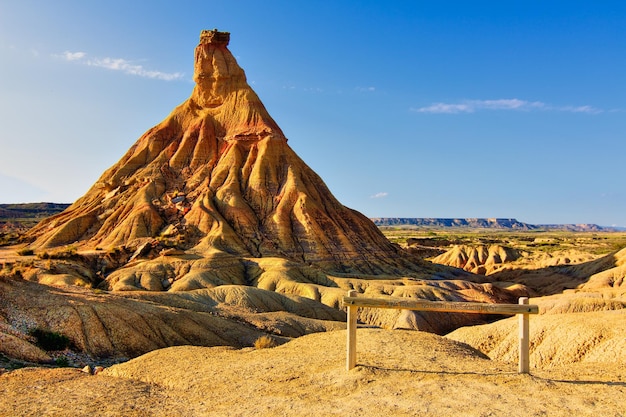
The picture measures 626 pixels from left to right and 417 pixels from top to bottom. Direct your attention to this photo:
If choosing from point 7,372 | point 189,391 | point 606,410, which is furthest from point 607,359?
point 7,372

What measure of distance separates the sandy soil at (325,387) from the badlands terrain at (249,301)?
59mm

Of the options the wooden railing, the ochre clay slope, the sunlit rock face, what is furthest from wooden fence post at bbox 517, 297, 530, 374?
the sunlit rock face

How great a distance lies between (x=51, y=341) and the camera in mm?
16797

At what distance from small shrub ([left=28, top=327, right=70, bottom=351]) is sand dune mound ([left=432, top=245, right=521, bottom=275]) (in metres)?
77.7

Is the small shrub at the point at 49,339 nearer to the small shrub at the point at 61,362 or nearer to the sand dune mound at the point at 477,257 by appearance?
the small shrub at the point at 61,362

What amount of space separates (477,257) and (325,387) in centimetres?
8577

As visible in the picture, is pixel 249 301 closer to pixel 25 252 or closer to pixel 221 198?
pixel 221 198

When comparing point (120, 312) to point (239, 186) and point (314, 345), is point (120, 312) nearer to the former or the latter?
point (314, 345)

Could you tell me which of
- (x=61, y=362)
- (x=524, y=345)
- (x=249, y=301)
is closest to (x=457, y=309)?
(x=524, y=345)

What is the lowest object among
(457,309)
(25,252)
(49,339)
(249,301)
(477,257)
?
(249,301)

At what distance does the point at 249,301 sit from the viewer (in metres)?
36.5

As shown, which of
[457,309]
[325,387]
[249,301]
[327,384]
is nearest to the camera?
[325,387]

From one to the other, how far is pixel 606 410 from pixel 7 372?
13.4 m

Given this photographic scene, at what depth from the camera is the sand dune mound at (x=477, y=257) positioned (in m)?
87.9
